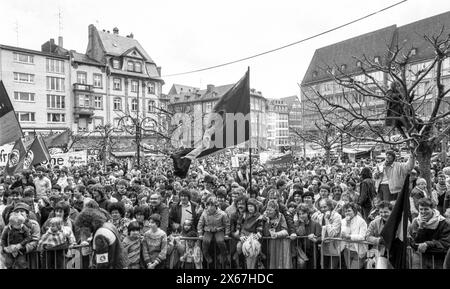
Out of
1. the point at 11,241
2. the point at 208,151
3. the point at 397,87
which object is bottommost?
→ the point at 11,241

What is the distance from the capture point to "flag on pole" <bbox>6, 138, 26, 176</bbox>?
39.7ft

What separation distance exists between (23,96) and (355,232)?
51.4 metres

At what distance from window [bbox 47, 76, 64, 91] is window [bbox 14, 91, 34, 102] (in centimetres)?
242

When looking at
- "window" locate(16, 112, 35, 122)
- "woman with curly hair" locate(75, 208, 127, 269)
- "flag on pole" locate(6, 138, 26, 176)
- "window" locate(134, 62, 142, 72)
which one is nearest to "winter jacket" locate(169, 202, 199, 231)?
"woman with curly hair" locate(75, 208, 127, 269)

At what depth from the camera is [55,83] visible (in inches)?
2069

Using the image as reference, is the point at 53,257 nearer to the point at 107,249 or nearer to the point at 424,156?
the point at 107,249

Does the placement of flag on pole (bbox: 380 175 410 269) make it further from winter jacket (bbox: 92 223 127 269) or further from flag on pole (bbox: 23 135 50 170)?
flag on pole (bbox: 23 135 50 170)

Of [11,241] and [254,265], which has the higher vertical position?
[11,241]

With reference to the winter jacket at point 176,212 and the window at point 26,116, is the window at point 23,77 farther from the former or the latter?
the winter jacket at point 176,212

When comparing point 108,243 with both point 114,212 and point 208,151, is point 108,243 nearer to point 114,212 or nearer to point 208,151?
point 114,212
